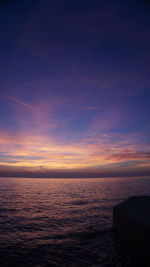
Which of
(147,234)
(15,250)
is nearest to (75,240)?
(15,250)

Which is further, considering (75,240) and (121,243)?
(75,240)

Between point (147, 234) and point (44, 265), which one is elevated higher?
point (147, 234)

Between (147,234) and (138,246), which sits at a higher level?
(147,234)

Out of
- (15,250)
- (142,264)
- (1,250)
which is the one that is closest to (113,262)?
(142,264)

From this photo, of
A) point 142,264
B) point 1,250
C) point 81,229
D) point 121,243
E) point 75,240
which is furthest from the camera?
point 81,229

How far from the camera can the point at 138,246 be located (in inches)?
348

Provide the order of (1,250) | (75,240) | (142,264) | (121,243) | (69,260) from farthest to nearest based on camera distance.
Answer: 1. (75,240)
2. (121,243)
3. (1,250)
4. (69,260)
5. (142,264)

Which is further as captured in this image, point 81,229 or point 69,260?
point 81,229

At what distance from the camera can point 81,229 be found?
1406 cm

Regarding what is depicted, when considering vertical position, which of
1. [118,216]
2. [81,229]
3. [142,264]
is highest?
[118,216]

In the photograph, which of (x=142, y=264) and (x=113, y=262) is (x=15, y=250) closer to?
(x=113, y=262)

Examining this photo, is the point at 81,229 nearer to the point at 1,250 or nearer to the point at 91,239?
the point at 91,239

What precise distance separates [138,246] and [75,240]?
5.21m

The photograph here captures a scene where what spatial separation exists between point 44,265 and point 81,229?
6668 millimetres
